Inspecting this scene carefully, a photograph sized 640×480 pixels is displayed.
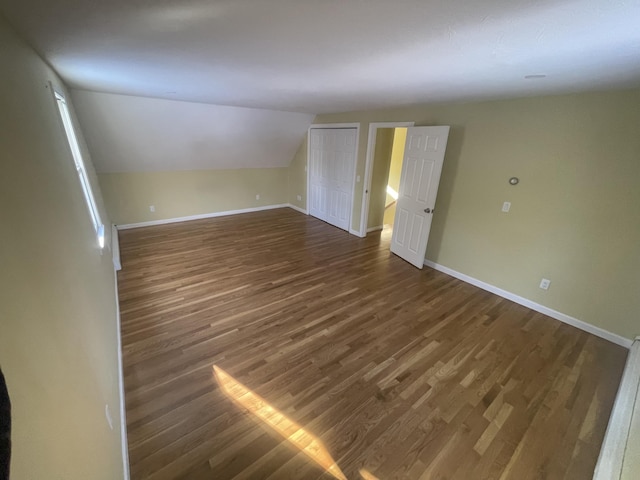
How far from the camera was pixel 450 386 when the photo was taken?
204cm

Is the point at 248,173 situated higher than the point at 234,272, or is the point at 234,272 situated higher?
the point at 248,173

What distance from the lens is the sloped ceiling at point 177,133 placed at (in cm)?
377

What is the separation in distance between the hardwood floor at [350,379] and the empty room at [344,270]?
16 mm

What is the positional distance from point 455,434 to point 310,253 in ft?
9.60

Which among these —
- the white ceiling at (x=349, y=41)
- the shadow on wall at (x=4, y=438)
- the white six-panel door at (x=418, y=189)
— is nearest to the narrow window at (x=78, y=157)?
the white ceiling at (x=349, y=41)

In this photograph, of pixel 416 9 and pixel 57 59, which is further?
pixel 57 59

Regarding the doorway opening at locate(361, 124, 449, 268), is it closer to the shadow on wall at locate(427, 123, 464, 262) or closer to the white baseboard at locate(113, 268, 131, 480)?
the shadow on wall at locate(427, 123, 464, 262)

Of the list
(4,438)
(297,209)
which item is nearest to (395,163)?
(297,209)

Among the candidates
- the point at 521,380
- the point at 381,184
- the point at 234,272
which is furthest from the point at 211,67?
the point at 381,184

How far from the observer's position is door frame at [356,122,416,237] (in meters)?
4.21

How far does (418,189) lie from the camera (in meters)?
3.75

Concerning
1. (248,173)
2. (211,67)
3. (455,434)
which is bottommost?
(455,434)

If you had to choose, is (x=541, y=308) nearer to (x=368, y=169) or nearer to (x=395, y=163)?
(x=368, y=169)

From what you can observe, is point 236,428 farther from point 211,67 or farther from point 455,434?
point 211,67
